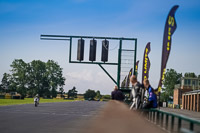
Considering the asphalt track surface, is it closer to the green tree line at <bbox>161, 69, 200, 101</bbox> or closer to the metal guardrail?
the metal guardrail

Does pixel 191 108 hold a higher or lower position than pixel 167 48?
lower

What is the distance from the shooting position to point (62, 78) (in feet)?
470

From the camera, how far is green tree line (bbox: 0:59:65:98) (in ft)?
432

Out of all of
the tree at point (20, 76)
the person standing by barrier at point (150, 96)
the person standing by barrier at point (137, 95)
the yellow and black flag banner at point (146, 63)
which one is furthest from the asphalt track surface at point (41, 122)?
the tree at point (20, 76)

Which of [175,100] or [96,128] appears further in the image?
[175,100]

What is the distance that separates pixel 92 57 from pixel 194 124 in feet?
64.1

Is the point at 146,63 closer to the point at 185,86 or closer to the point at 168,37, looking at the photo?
the point at 168,37

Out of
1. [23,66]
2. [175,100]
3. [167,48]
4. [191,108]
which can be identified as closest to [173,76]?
[175,100]

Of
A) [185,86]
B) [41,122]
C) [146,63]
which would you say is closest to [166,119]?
[41,122]

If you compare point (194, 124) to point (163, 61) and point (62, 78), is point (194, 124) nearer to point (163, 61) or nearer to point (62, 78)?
point (163, 61)

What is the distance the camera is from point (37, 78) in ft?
460

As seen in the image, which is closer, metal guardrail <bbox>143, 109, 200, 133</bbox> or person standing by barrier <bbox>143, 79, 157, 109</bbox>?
metal guardrail <bbox>143, 109, 200, 133</bbox>

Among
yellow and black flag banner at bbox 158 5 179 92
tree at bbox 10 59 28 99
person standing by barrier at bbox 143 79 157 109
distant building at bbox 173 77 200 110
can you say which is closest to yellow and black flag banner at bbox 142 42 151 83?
yellow and black flag banner at bbox 158 5 179 92

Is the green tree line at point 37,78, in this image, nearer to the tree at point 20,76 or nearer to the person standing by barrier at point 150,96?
the tree at point 20,76
